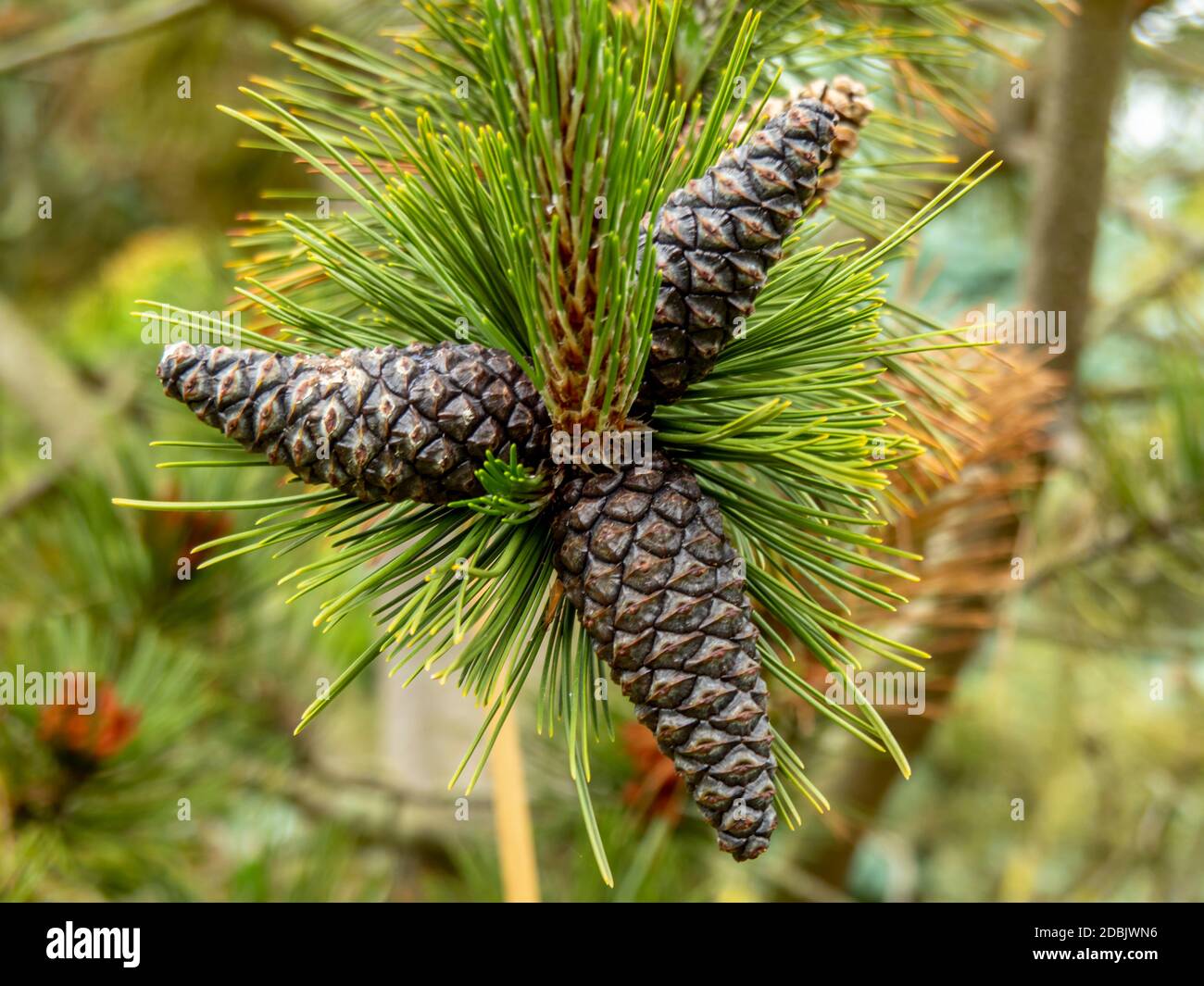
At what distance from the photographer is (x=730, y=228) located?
0.33 meters

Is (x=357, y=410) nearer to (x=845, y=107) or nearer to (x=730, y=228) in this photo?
(x=730, y=228)

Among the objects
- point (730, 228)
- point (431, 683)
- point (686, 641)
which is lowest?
point (431, 683)

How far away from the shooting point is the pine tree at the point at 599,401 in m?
0.31

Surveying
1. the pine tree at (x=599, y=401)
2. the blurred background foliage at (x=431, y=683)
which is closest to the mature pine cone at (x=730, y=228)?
the pine tree at (x=599, y=401)

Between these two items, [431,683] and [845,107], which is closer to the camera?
[845,107]

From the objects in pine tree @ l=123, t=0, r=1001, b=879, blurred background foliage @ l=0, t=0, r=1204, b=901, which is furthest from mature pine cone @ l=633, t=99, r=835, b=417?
blurred background foliage @ l=0, t=0, r=1204, b=901

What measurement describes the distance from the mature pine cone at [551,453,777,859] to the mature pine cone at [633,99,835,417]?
6cm

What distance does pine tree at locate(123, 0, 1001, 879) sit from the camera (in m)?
0.31

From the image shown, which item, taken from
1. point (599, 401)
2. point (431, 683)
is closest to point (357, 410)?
point (599, 401)

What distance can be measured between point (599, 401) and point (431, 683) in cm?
Answer: 94

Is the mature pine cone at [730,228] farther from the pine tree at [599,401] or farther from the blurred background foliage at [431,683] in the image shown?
the blurred background foliage at [431,683]

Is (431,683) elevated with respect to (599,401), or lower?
lower

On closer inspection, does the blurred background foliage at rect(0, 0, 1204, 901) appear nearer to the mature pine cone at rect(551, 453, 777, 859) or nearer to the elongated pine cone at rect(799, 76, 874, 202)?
the elongated pine cone at rect(799, 76, 874, 202)
